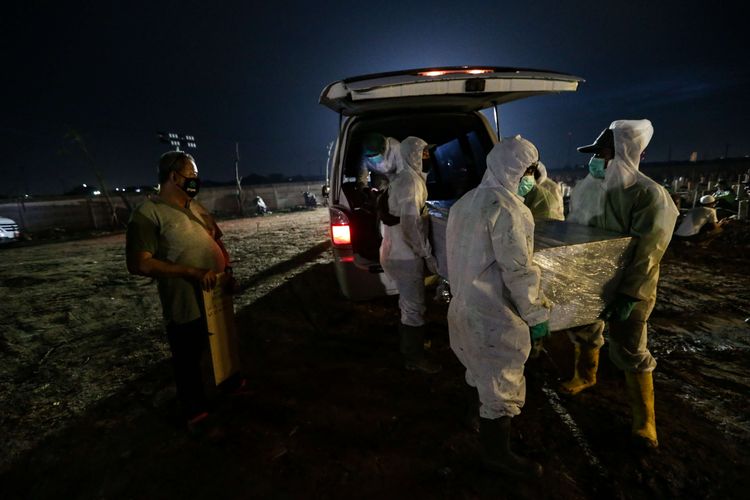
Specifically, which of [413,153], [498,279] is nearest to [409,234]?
[413,153]

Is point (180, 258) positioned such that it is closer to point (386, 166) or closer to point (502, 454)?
point (386, 166)

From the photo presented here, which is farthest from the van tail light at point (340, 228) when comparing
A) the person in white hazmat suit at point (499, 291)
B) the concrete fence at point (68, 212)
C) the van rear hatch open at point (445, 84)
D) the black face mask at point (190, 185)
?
the concrete fence at point (68, 212)

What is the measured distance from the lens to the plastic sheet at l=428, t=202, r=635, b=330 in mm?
1938

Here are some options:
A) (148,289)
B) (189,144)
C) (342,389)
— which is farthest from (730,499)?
(189,144)

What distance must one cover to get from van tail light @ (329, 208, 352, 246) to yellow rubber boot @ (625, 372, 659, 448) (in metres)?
2.52

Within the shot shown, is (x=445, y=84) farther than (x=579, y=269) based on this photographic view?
Yes

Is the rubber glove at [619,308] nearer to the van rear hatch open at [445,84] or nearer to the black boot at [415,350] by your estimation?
the black boot at [415,350]

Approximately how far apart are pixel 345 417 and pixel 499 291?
152 centimetres

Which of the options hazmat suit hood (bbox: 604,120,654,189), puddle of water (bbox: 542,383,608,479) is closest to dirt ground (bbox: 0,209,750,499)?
puddle of water (bbox: 542,383,608,479)

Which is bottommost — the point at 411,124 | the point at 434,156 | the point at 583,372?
the point at 583,372

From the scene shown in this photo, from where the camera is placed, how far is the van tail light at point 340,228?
355 cm

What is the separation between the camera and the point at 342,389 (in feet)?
9.46

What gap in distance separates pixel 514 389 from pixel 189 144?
3137 cm

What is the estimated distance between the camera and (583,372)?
2.75m
